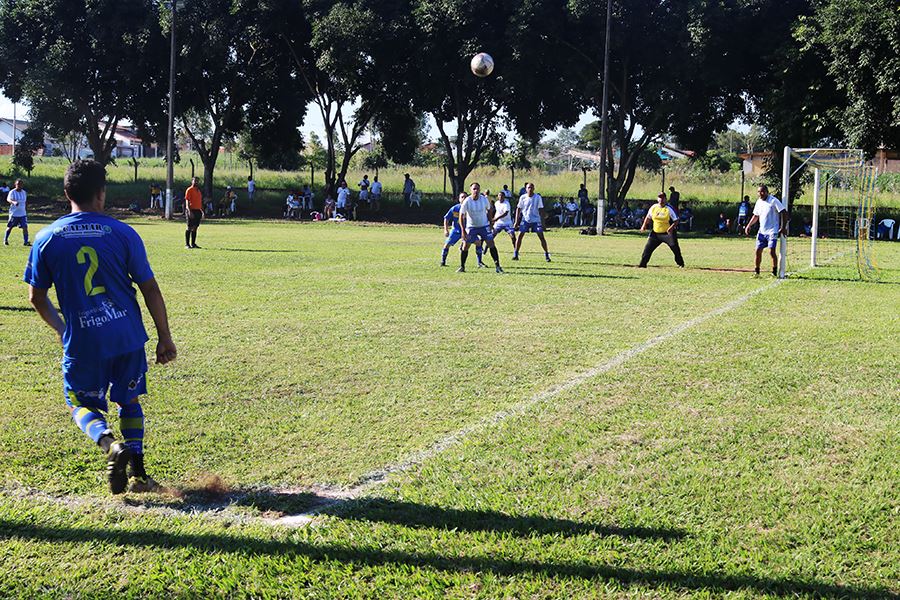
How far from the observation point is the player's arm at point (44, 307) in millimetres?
4934

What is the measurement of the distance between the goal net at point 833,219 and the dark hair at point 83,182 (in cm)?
1513

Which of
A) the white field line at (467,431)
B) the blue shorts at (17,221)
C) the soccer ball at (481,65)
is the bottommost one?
the white field line at (467,431)

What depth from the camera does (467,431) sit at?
6.25 meters

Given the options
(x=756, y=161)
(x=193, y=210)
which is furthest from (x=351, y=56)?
(x=756, y=161)

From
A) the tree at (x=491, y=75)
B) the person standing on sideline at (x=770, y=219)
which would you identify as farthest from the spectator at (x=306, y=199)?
the person standing on sideline at (x=770, y=219)

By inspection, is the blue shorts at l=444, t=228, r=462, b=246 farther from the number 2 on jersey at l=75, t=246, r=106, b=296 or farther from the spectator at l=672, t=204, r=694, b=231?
the spectator at l=672, t=204, r=694, b=231

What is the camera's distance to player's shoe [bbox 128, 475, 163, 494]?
16.4 ft

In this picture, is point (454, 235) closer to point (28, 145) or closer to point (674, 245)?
point (674, 245)

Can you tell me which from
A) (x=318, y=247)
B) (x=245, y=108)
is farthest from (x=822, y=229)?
(x=245, y=108)

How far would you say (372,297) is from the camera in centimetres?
1371

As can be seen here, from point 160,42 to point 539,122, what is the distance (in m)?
19.7

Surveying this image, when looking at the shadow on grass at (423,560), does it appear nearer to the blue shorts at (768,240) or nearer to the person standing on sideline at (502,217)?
the blue shorts at (768,240)

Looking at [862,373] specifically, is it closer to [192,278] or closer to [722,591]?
[722,591]

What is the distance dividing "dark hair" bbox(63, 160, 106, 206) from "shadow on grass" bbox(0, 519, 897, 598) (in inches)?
68.4
